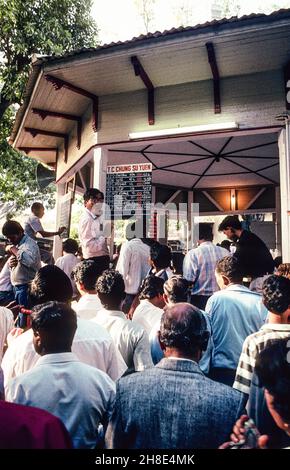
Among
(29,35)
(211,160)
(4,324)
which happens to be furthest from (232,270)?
(29,35)

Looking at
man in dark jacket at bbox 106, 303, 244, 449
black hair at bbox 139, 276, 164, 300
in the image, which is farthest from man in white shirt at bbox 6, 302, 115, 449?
black hair at bbox 139, 276, 164, 300

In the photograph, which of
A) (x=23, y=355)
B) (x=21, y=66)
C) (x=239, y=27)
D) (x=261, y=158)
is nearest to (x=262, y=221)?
(x=261, y=158)

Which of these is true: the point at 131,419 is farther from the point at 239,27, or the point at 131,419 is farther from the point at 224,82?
the point at 224,82

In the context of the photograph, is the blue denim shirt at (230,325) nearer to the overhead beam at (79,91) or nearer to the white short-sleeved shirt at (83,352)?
the white short-sleeved shirt at (83,352)

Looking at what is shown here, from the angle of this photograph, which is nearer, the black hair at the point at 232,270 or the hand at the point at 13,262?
the black hair at the point at 232,270

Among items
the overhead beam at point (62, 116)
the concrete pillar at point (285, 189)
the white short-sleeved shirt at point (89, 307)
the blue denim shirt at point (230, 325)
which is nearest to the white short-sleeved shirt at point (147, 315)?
the white short-sleeved shirt at point (89, 307)

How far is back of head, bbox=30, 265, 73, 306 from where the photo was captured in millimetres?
3037

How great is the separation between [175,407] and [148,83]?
600 cm

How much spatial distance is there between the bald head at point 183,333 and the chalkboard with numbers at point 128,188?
17.0 feet

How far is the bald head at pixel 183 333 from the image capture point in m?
1.96

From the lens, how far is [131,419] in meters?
1.83

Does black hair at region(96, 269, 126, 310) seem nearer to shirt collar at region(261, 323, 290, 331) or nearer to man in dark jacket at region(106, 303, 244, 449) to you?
shirt collar at region(261, 323, 290, 331)

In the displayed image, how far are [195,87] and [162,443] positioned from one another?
6100 mm

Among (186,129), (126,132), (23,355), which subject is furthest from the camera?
(126,132)
